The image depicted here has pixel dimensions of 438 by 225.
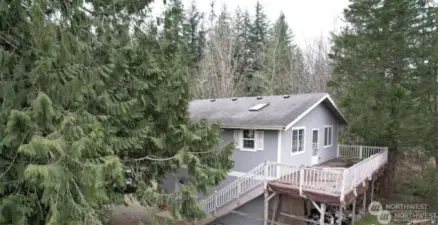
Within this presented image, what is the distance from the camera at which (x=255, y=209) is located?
12.5m

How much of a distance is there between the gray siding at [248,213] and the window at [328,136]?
19.6ft

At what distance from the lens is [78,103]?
540cm

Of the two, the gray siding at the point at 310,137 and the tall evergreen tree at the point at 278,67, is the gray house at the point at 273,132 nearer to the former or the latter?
the gray siding at the point at 310,137

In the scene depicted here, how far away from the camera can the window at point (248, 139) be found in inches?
522

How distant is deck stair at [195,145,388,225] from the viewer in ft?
32.9

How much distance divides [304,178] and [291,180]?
24.9 inches

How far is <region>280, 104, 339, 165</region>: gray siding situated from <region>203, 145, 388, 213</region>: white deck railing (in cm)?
118

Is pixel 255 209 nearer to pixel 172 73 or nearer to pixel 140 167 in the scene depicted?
pixel 140 167

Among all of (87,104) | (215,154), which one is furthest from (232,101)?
(87,104)

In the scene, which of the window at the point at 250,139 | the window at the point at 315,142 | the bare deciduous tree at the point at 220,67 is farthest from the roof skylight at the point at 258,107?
the bare deciduous tree at the point at 220,67

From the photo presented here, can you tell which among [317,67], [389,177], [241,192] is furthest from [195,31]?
[241,192]

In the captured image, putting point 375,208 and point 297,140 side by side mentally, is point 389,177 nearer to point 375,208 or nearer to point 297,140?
point 375,208

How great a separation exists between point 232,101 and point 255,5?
22289 mm

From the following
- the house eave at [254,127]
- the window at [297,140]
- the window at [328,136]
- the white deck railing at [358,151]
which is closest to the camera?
the house eave at [254,127]
